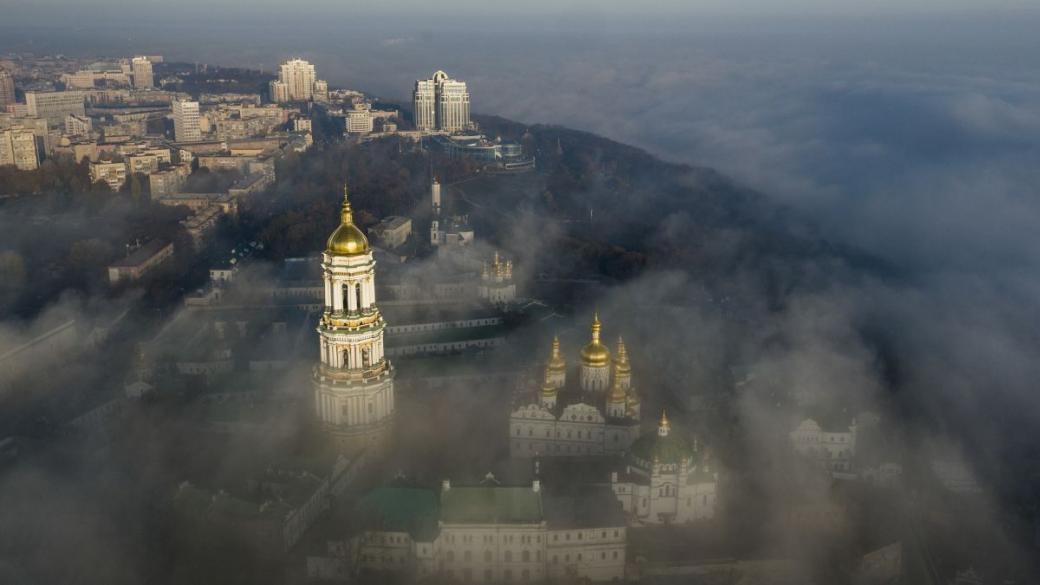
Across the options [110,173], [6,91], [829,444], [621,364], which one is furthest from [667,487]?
[6,91]

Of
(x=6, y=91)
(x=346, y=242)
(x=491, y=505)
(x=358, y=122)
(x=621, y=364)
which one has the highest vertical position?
(x=346, y=242)

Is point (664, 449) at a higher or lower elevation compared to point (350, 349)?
lower

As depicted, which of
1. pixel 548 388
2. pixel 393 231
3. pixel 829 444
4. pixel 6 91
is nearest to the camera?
pixel 829 444

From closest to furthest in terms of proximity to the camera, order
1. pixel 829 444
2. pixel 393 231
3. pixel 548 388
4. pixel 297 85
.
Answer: pixel 829 444, pixel 548 388, pixel 393 231, pixel 297 85

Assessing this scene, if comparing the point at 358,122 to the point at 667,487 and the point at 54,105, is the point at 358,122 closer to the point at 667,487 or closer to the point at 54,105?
the point at 54,105

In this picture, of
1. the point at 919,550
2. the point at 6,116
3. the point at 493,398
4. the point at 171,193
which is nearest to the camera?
the point at 919,550

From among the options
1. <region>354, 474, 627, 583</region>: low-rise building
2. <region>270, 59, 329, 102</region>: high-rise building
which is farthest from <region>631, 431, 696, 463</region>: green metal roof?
<region>270, 59, 329, 102</region>: high-rise building

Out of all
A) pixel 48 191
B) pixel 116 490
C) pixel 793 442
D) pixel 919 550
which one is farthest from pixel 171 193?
pixel 919 550

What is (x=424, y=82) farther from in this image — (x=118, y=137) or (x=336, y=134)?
(x=118, y=137)
